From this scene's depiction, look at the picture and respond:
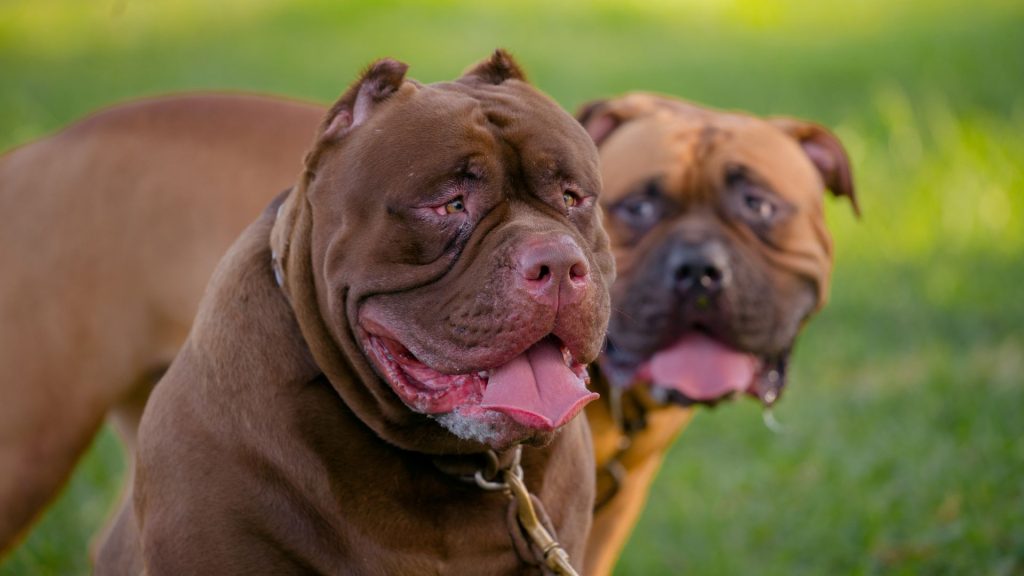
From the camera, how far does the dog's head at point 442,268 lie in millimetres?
2738

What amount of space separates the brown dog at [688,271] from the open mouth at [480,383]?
1433 mm

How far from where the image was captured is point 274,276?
2.99 m

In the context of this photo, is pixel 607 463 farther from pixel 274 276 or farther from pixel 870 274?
pixel 870 274

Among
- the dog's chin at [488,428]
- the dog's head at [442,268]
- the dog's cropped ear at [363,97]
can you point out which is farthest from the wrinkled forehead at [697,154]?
the dog's chin at [488,428]

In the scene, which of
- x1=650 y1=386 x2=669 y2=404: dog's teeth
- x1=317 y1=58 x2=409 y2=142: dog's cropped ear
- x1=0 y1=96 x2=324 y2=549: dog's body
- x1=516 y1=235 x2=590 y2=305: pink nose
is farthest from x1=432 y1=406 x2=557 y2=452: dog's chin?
x1=0 y1=96 x2=324 y2=549: dog's body

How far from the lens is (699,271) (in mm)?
4312

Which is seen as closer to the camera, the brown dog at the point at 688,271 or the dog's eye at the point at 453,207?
the dog's eye at the point at 453,207

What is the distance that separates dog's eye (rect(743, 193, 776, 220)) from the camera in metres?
4.55

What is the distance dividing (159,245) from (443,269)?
1.80 meters

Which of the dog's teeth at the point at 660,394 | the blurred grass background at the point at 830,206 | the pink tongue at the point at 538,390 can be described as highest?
the pink tongue at the point at 538,390

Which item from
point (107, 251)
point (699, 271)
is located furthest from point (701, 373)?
point (107, 251)

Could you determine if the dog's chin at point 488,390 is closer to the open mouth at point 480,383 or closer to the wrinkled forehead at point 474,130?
the open mouth at point 480,383

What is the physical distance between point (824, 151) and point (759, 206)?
492mm

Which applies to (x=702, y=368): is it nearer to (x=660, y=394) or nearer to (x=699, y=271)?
(x=660, y=394)
